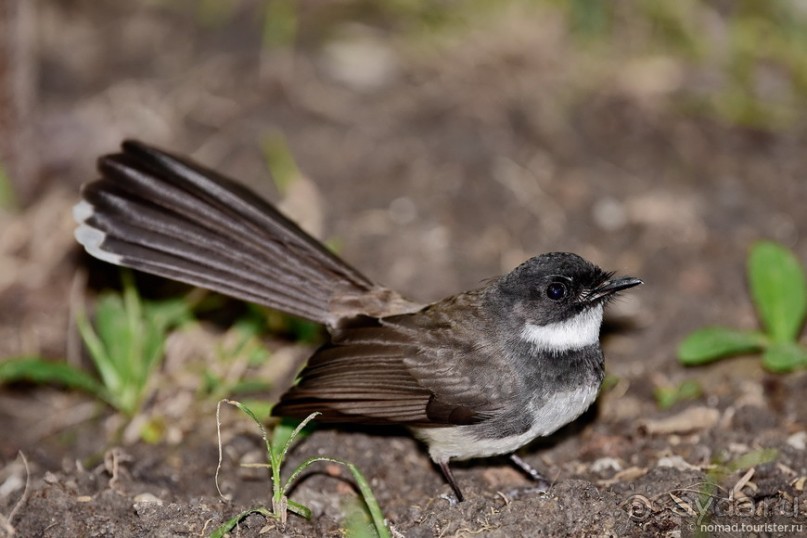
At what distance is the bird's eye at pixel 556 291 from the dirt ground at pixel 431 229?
40.7 inches

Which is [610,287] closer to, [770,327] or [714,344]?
[714,344]

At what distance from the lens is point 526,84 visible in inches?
337

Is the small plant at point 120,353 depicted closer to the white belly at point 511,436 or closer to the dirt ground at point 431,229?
the dirt ground at point 431,229

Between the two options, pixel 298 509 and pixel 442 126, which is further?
pixel 442 126

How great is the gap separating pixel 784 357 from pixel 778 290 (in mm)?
543

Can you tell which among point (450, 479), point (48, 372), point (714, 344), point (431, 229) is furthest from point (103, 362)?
point (714, 344)

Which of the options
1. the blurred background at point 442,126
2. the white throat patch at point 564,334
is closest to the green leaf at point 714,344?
the blurred background at point 442,126

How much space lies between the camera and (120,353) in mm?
6184

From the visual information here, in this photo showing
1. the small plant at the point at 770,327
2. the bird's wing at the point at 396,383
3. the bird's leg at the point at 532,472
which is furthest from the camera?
the small plant at the point at 770,327

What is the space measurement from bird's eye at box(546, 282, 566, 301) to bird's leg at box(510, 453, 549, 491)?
1052 mm

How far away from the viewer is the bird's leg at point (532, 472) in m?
5.57

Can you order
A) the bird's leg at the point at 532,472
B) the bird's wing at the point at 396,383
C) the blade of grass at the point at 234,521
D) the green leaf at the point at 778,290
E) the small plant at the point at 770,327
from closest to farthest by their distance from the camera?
the blade of grass at the point at 234,521 < the bird's wing at the point at 396,383 < the bird's leg at the point at 532,472 < the small plant at the point at 770,327 < the green leaf at the point at 778,290

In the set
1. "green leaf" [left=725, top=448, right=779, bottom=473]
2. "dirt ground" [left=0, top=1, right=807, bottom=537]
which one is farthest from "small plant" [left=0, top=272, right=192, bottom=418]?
"green leaf" [left=725, top=448, right=779, bottom=473]

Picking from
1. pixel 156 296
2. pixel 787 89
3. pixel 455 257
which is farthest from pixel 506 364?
pixel 787 89
